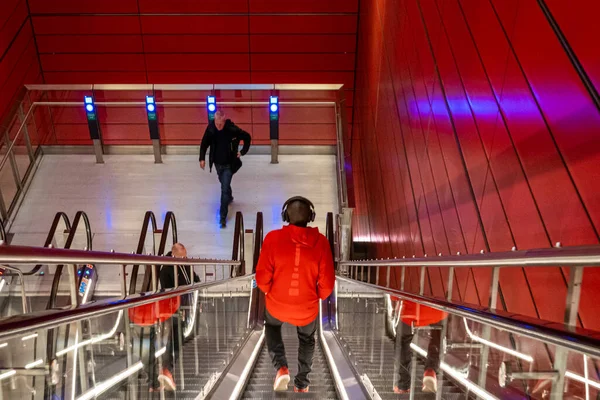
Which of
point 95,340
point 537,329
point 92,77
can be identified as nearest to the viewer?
point 537,329

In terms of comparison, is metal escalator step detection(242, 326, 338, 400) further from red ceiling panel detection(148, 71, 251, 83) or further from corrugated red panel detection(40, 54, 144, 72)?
corrugated red panel detection(40, 54, 144, 72)

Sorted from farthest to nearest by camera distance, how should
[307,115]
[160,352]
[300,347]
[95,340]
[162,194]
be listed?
[307,115] → [162,194] → [300,347] → [160,352] → [95,340]

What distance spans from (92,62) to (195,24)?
8.19 ft

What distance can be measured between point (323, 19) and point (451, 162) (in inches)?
312

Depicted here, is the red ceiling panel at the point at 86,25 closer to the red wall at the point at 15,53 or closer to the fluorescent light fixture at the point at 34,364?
the red wall at the point at 15,53

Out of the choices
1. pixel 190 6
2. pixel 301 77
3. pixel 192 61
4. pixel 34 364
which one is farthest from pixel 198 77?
pixel 34 364

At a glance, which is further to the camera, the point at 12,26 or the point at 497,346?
the point at 12,26

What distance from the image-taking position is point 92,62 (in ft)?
37.9

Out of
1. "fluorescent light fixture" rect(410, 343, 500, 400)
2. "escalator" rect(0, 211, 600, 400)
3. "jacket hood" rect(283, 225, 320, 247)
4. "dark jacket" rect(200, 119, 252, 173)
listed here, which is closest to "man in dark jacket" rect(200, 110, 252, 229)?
"dark jacket" rect(200, 119, 252, 173)

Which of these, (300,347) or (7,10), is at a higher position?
(7,10)

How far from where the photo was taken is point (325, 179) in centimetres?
926

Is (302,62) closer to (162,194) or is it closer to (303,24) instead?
(303,24)

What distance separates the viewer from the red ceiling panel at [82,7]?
436 inches

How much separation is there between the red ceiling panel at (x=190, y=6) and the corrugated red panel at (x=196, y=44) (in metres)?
0.52
